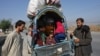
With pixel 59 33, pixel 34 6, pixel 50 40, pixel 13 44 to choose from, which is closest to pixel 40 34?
pixel 50 40

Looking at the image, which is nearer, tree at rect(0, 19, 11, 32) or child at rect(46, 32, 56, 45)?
child at rect(46, 32, 56, 45)

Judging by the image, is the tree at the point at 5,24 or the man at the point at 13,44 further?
the tree at the point at 5,24

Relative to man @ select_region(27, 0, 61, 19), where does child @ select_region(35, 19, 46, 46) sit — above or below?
below

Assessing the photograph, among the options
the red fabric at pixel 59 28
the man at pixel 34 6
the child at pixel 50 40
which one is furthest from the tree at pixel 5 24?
the child at pixel 50 40

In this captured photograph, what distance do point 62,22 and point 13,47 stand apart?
166 cm

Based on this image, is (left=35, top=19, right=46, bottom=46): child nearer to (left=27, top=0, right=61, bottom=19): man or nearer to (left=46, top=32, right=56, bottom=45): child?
(left=46, top=32, right=56, bottom=45): child

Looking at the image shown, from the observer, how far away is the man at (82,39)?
26.7ft

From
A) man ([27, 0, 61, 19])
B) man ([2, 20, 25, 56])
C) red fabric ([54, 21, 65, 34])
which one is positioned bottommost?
man ([2, 20, 25, 56])

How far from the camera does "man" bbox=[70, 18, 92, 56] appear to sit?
8125 millimetres

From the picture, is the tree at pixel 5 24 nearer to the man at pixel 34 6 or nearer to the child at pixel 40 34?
the child at pixel 40 34

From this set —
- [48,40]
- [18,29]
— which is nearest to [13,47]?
[18,29]

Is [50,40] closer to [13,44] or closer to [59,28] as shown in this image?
[59,28]

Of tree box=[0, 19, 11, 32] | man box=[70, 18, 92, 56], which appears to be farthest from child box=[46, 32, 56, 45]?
tree box=[0, 19, 11, 32]

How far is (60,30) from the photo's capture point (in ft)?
26.8
